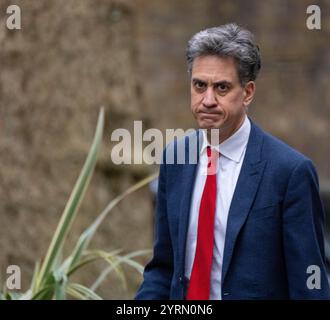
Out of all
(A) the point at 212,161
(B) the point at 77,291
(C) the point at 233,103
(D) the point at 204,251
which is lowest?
(B) the point at 77,291

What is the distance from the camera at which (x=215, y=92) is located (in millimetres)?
3305

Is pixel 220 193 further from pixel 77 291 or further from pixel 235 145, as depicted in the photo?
pixel 77 291

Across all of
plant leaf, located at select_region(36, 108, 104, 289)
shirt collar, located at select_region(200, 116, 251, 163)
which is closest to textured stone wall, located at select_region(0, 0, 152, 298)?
plant leaf, located at select_region(36, 108, 104, 289)

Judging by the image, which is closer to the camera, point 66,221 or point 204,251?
point 204,251

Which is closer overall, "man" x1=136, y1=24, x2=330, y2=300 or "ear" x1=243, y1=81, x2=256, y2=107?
"man" x1=136, y1=24, x2=330, y2=300

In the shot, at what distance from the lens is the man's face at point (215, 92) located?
3.29m

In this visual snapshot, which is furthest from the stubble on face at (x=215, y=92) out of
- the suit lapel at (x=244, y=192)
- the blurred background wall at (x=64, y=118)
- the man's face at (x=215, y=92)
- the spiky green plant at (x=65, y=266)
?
the blurred background wall at (x=64, y=118)

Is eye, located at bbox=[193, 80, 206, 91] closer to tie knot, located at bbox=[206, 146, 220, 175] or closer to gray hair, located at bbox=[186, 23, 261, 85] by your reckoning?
gray hair, located at bbox=[186, 23, 261, 85]

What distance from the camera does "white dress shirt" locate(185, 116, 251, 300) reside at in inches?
131

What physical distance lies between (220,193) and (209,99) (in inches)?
10.7

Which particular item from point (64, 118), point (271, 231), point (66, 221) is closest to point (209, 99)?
point (271, 231)

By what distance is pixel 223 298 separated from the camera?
130 inches

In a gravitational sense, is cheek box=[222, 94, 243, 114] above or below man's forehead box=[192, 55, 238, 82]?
below

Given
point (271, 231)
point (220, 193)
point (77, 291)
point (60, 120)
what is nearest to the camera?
point (271, 231)
